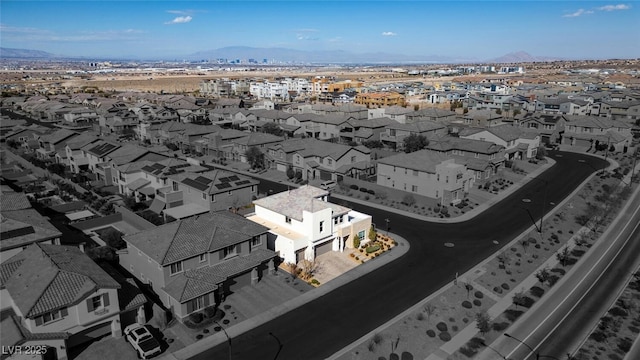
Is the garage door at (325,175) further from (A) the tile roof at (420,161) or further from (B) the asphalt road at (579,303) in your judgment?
(B) the asphalt road at (579,303)

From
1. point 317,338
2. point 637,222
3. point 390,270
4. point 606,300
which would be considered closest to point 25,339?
point 317,338

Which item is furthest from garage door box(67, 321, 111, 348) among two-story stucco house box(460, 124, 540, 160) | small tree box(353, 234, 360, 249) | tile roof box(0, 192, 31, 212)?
two-story stucco house box(460, 124, 540, 160)

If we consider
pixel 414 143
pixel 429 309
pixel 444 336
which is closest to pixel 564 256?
pixel 429 309

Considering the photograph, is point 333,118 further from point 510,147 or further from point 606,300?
point 606,300

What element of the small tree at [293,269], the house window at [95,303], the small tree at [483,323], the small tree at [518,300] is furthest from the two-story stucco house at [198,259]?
the small tree at [518,300]

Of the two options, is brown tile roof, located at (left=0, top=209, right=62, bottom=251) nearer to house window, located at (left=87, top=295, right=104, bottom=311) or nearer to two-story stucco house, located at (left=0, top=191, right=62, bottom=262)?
two-story stucco house, located at (left=0, top=191, right=62, bottom=262)

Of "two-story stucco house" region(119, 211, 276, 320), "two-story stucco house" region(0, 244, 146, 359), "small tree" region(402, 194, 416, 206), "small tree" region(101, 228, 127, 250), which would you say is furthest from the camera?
"small tree" region(402, 194, 416, 206)
